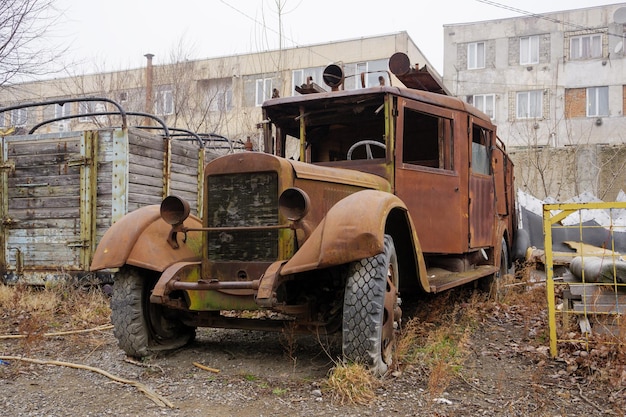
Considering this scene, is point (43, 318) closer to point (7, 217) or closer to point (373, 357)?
point (7, 217)

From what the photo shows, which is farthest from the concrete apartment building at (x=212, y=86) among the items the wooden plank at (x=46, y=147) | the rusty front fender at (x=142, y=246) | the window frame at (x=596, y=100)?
the rusty front fender at (x=142, y=246)

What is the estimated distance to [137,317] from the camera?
460 centimetres

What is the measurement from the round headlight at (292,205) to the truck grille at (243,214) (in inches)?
13.6

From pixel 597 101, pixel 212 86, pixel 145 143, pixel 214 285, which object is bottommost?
pixel 214 285

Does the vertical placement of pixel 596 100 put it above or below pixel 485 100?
below

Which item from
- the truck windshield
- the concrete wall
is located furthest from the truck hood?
the concrete wall

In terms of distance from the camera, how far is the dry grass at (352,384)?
3.66 meters

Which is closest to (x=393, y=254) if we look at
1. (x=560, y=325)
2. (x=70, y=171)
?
(x=560, y=325)

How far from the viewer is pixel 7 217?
802 centimetres

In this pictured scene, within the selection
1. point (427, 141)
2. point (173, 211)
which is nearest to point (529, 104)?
point (427, 141)

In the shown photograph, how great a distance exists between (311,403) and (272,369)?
0.81 metres

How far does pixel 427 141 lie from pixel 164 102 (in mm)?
13136

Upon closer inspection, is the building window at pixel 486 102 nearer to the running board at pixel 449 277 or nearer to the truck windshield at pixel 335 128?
the running board at pixel 449 277

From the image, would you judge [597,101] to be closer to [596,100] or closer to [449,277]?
[596,100]
